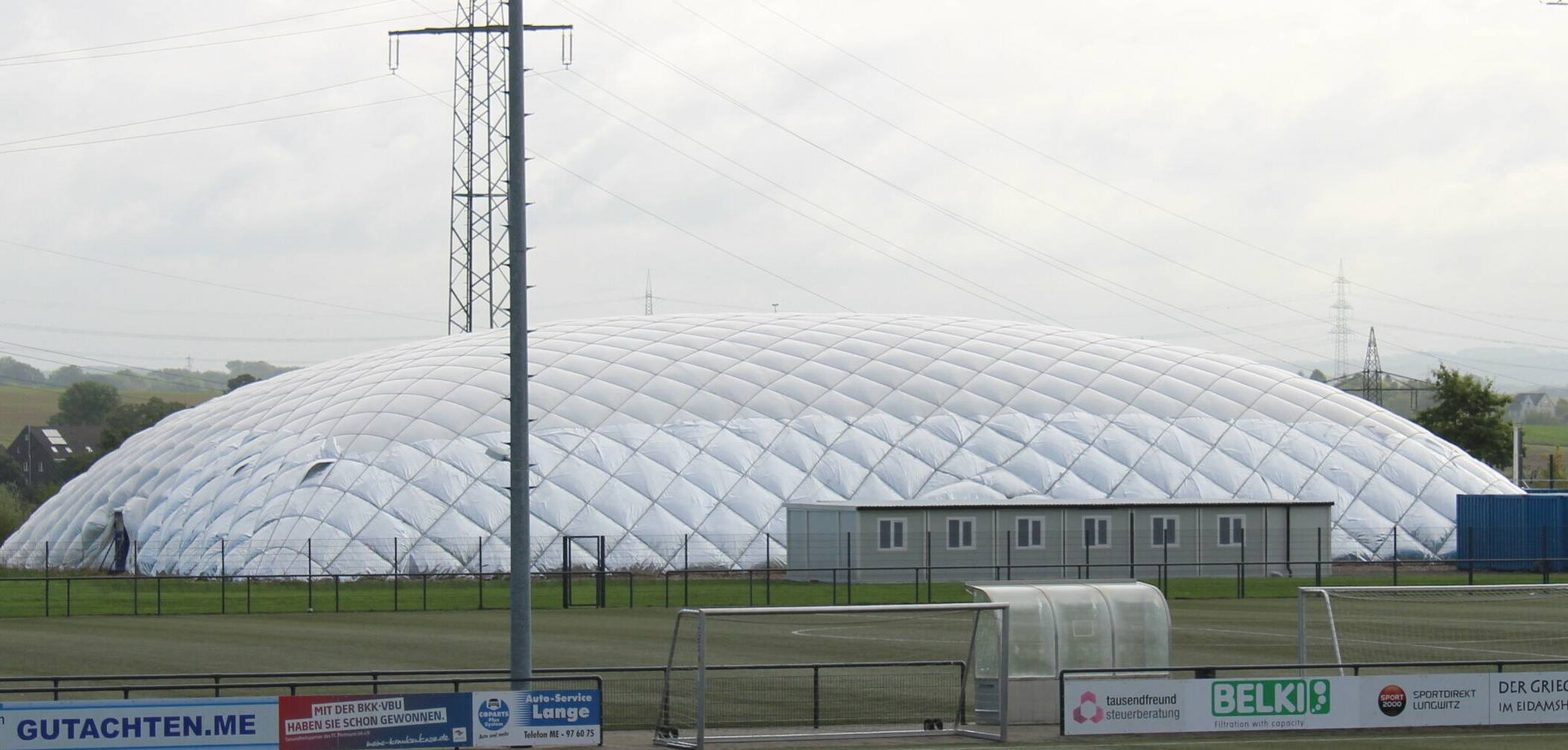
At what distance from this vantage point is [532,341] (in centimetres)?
6400

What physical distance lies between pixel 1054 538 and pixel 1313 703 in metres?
30.6

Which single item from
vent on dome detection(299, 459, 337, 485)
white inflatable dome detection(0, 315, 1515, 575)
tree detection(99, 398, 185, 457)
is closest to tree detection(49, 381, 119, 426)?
tree detection(99, 398, 185, 457)

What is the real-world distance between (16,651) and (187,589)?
767 inches

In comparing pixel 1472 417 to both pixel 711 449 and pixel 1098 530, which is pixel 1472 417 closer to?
pixel 1098 530

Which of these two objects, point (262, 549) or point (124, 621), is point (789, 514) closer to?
point (262, 549)

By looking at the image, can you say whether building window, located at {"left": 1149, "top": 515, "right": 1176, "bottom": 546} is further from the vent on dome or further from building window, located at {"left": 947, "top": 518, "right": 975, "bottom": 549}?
the vent on dome

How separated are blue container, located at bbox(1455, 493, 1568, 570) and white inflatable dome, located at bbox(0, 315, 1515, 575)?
135 cm

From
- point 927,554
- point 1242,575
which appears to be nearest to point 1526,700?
point 927,554

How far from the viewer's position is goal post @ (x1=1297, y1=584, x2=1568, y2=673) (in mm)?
22500

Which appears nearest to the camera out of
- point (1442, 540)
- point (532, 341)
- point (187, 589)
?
point (187, 589)

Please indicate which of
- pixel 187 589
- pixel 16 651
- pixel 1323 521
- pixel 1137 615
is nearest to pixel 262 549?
pixel 187 589

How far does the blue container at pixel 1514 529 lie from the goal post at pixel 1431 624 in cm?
3116

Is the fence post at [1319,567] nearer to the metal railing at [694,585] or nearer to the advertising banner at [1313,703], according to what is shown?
the metal railing at [694,585]

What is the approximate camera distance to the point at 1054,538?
5066 cm
